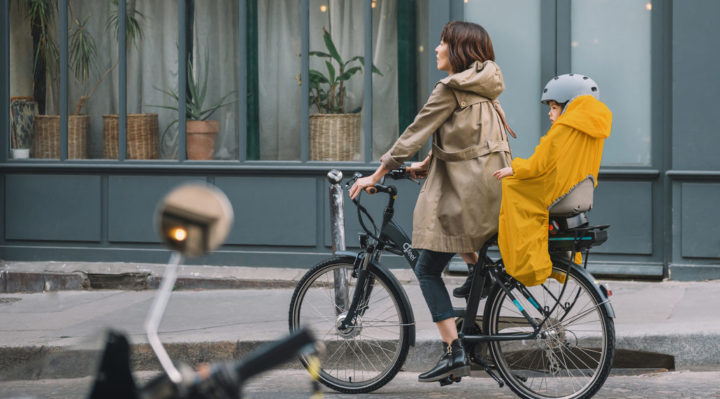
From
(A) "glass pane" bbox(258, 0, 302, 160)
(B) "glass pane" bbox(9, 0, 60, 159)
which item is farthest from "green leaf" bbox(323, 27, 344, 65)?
(B) "glass pane" bbox(9, 0, 60, 159)

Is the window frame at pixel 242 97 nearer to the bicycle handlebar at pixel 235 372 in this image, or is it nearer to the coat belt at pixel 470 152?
the coat belt at pixel 470 152

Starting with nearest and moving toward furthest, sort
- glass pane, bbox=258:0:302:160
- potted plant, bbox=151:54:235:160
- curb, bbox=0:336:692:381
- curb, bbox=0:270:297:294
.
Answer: curb, bbox=0:336:692:381, curb, bbox=0:270:297:294, glass pane, bbox=258:0:302:160, potted plant, bbox=151:54:235:160

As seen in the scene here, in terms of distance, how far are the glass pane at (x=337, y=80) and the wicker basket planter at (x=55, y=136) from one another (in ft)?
7.62

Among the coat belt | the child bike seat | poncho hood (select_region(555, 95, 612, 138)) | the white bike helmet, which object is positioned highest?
the white bike helmet

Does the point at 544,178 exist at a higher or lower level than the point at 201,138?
lower

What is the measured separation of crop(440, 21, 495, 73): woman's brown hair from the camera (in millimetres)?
4688

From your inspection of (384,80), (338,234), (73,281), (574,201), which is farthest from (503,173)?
(73,281)

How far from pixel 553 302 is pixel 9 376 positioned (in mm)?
3133

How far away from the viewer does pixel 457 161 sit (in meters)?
4.69

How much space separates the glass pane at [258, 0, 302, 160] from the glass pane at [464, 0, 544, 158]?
5.62ft

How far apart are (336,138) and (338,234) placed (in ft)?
10.1

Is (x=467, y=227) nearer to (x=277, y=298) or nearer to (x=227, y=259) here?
(x=277, y=298)

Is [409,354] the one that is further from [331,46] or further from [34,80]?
[34,80]

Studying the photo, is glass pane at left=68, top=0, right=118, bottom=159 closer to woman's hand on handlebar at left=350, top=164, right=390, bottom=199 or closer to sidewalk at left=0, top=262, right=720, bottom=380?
sidewalk at left=0, top=262, right=720, bottom=380
